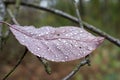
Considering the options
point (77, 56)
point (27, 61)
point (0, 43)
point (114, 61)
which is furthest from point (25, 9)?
point (77, 56)

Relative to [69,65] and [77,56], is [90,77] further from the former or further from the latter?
[77,56]

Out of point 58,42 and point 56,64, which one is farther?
point 56,64

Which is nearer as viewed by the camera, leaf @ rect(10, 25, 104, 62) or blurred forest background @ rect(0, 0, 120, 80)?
leaf @ rect(10, 25, 104, 62)

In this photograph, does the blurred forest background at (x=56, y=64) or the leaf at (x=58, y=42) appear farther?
the blurred forest background at (x=56, y=64)

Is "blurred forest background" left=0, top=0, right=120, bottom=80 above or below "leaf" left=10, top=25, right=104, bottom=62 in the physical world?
below

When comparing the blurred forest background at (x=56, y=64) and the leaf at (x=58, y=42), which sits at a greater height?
the leaf at (x=58, y=42)

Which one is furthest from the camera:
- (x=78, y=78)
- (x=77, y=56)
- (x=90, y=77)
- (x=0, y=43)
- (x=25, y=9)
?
(x=25, y=9)

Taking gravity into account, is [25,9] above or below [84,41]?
below

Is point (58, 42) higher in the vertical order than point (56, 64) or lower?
→ higher
